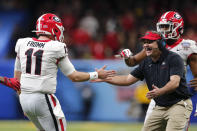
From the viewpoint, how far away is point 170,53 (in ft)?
19.5

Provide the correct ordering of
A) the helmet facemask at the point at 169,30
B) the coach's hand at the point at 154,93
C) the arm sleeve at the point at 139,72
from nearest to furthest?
the coach's hand at the point at 154,93 → the arm sleeve at the point at 139,72 → the helmet facemask at the point at 169,30

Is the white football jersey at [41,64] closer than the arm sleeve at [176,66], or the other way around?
the white football jersey at [41,64]

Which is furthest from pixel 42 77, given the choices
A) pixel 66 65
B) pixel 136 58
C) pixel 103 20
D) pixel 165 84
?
pixel 103 20

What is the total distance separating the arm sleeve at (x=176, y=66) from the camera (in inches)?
227

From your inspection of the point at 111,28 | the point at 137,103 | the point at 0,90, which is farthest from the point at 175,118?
the point at 111,28

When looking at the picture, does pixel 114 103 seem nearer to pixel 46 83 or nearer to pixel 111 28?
pixel 111 28

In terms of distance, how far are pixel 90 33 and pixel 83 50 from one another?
2.84 feet

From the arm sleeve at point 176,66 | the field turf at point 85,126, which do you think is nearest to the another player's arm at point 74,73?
the arm sleeve at point 176,66

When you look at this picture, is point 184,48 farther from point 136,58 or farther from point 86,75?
point 86,75

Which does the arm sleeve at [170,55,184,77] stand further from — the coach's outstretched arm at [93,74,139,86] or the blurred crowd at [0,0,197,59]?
the blurred crowd at [0,0,197,59]

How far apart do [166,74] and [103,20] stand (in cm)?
794

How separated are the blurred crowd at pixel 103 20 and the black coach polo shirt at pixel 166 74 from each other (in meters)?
5.80

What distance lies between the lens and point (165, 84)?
5879 millimetres

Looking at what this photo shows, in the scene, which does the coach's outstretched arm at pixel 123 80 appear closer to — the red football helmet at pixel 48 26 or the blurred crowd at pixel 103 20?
the red football helmet at pixel 48 26
